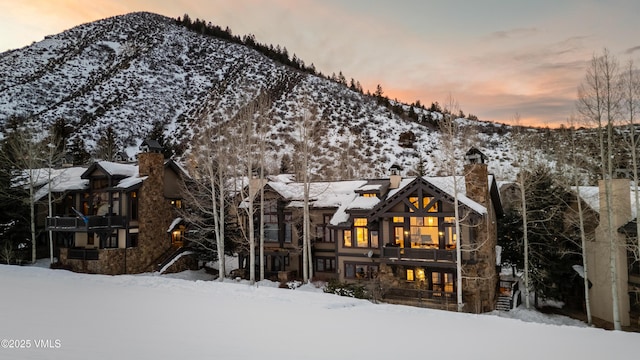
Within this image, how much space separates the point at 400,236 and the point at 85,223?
26.3 meters

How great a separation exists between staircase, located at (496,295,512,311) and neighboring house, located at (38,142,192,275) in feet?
88.3

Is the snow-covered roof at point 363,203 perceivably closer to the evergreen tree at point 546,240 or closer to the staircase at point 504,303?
the evergreen tree at point 546,240

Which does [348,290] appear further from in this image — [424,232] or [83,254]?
[83,254]

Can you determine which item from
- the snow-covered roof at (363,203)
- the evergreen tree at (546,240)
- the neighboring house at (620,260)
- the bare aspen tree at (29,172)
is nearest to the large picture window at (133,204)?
the bare aspen tree at (29,172)

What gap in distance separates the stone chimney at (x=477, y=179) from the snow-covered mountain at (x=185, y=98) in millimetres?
29522

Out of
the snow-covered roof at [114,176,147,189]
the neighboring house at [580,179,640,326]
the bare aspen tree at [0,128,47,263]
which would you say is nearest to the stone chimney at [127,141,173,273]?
the snow-covered roof at [114,176,147,189]

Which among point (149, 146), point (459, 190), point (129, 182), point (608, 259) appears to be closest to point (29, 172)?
point (129, 182)

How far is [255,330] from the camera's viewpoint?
1148 centimetres

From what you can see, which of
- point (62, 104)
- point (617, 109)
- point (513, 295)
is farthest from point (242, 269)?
point (62, 104)

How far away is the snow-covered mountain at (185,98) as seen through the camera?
70.8 m

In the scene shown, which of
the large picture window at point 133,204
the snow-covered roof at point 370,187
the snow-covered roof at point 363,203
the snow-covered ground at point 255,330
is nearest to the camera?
the snow-covered ground at point 255,330

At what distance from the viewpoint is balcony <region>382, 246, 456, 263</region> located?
24.4 metres

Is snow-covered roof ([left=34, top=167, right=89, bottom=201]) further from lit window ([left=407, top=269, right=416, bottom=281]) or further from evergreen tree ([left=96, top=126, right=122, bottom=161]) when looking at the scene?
lit window ([left=407, top=269, right=416, bottom=281])

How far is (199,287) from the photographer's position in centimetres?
1934
